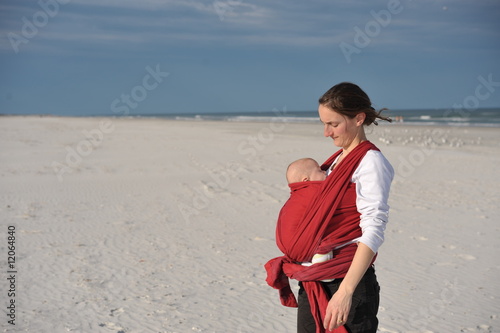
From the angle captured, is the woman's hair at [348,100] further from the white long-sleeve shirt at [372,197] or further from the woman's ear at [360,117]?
the white long-sleeve shirt at [372,197]

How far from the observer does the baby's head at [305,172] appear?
223cm

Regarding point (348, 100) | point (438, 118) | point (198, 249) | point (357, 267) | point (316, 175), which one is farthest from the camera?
point (438, 118)

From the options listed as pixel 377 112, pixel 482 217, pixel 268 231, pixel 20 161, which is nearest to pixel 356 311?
pixel 377 112

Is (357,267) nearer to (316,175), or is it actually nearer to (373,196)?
(373,196)

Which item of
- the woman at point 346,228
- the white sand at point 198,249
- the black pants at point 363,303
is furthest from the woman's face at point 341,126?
the white sand at point 198,249

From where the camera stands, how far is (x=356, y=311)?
2094mm

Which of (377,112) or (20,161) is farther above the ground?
(377,112)

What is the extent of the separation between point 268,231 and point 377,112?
552 centimetres

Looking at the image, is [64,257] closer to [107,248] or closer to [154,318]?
[107,248]

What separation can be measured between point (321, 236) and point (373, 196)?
0.88 feet

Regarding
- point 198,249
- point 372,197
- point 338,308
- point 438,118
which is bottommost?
point 198,249

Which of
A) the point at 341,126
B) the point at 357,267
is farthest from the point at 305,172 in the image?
the point at 357,267

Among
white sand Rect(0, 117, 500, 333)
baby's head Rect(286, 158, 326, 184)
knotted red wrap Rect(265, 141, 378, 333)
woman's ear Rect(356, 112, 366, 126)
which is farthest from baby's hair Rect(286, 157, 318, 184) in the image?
white sand Rect(0, 117, 500, 333)

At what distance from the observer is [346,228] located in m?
2.02
